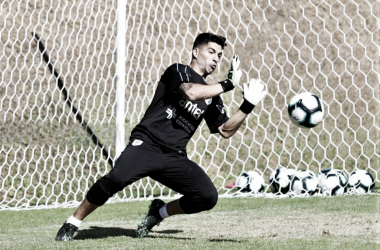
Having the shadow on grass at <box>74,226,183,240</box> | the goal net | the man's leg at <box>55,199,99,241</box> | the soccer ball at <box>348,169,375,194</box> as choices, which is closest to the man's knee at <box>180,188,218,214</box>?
the shadow on grass at <box>74,226,183,240</box>

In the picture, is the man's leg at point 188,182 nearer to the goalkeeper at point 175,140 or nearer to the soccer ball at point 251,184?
the goalkeeper at point 175,140

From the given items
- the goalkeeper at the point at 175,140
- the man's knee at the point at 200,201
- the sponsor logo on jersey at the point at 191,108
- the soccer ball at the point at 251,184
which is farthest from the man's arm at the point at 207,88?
the soccer ball at the point at 251,184

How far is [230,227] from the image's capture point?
5.67 meters

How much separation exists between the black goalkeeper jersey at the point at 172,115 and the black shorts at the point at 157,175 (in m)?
0.09

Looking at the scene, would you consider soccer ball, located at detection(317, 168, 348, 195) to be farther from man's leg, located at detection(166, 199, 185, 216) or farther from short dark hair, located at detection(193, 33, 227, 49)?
short dark hair, located at detection(193, 33, 227, 49)

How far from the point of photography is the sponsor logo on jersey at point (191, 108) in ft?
16.8

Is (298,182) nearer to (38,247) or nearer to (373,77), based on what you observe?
(38,247)

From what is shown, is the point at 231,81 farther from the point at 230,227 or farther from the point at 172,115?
the point at 230,227

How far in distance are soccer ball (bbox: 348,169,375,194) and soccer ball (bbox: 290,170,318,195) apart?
468 millimetres

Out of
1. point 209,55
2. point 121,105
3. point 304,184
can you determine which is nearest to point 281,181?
point 304,184

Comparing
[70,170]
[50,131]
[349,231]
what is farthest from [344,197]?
[50,131]

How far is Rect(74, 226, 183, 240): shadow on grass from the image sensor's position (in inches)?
204

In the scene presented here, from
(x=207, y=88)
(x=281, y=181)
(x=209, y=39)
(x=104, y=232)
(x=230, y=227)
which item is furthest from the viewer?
(x=281, y=181)

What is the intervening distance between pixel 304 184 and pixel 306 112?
2.68m
